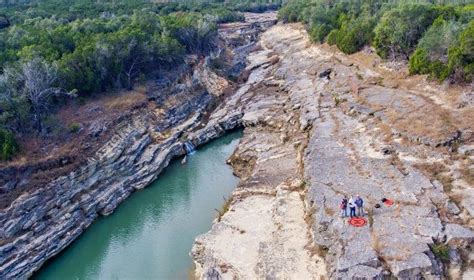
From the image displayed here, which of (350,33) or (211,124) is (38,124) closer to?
(211,124)

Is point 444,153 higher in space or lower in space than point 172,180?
higher

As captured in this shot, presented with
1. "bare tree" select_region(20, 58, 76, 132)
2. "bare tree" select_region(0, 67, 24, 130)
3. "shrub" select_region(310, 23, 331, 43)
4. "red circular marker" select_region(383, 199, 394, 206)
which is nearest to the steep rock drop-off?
"red circular marker" select_region(383, 199, 394, 206)

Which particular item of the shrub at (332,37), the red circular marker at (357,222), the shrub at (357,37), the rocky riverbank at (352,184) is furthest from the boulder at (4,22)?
the red circular marker at (357,222)

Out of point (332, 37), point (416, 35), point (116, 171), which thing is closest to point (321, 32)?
point (332, 37)

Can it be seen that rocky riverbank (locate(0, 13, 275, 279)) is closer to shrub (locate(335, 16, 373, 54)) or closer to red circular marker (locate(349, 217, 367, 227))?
shrub (locate(335, 16, 373, 54))

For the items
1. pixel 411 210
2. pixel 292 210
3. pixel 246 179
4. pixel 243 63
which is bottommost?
pixel 243 63

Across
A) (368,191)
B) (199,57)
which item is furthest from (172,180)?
(199,57)

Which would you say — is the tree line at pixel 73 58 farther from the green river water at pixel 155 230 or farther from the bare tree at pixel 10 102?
the green river water at pixel 155 230
